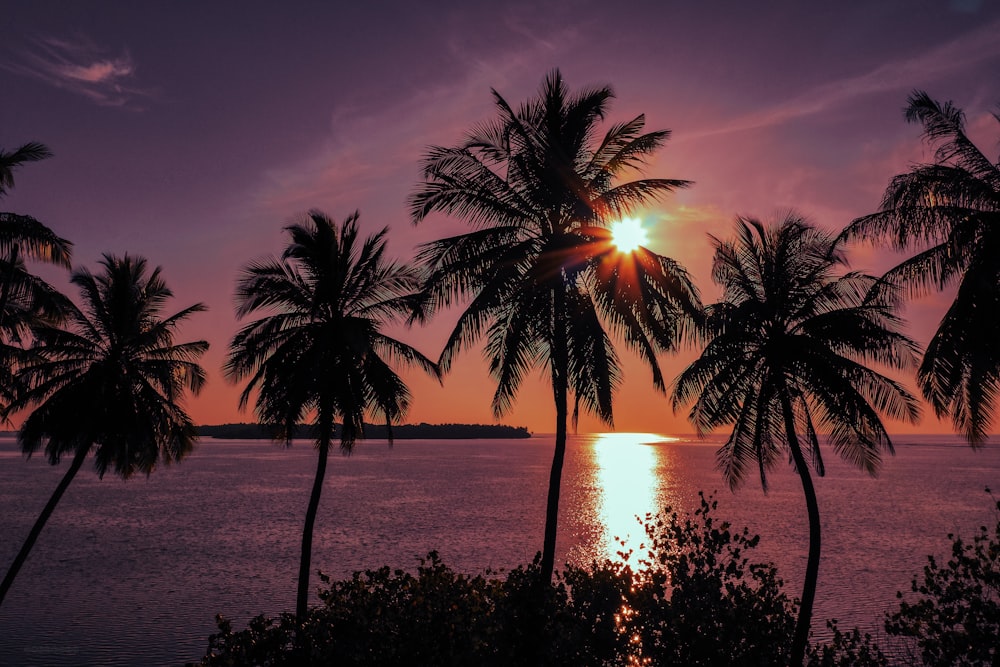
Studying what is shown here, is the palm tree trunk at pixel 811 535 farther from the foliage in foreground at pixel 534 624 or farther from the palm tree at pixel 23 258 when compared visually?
the palm tree at pixel 23 258

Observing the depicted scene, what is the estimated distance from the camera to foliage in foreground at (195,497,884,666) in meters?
12.6

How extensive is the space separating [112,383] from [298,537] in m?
40.9

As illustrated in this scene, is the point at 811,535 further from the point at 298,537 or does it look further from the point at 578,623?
the point at 298,537

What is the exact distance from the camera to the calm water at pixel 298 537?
33.1 meters

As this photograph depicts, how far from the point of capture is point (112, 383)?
23.3 meters

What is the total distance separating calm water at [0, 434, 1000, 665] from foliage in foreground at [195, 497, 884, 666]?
1785 cm

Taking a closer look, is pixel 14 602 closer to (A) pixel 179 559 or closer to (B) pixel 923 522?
(A) pixel 179 559

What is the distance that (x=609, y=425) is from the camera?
17.6m

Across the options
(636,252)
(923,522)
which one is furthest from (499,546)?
(923,522)

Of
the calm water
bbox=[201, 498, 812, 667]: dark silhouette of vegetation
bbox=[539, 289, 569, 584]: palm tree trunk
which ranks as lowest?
the calm water

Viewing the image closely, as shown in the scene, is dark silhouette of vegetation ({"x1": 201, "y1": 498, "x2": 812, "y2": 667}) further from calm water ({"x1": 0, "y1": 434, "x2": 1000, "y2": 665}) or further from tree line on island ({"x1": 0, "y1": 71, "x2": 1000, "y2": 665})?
calm water ({"x1": 0, "y1": 434, "x2": 1000, "y2": 665})

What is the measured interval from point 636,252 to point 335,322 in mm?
9443

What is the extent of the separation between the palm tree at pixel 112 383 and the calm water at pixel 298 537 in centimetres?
874

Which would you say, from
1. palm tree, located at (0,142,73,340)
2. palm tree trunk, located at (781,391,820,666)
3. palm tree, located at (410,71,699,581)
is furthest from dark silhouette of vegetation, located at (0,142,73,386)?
palm tree trunk, located at (781,391,820,666)
